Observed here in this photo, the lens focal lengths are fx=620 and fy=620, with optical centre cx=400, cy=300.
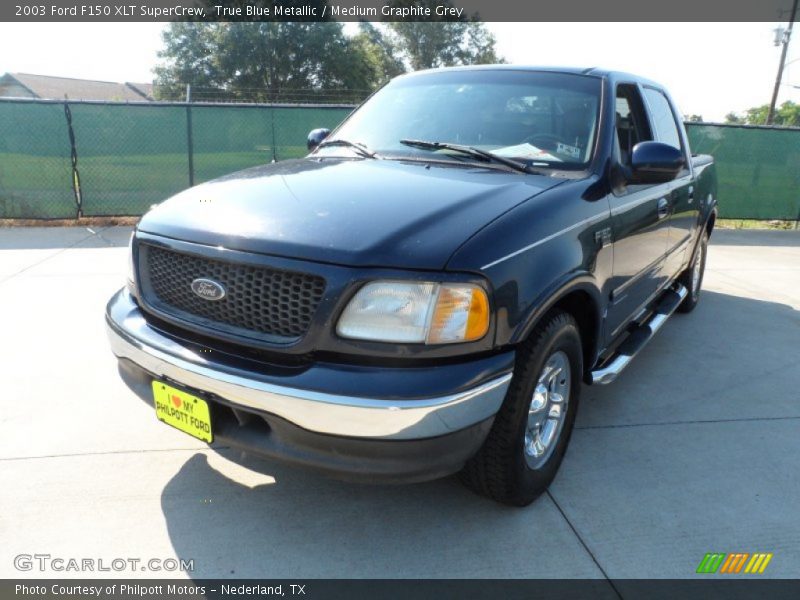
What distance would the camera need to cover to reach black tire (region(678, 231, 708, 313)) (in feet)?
17.1

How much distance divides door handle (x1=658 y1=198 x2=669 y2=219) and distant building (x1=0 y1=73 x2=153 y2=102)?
156 feet

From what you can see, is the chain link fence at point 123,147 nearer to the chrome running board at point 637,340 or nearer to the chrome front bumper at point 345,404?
the chrome running board at point 637,340

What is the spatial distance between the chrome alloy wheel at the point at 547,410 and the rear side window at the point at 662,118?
1989 mm

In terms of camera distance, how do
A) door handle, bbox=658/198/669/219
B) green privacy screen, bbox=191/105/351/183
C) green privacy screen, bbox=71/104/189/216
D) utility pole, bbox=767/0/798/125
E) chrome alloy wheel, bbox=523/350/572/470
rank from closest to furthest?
chrome alloy wheel, bbox=523/350/572/470
door handle, bbox=658/198/669/219
green privacy screen, bbox=71/104/189/216
green privacy screen, bbox=191/105/351/183
utility pole, bbox=767/0/798/125

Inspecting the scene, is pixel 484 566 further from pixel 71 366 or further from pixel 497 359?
pixel 71 366

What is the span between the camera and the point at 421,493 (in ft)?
8.95

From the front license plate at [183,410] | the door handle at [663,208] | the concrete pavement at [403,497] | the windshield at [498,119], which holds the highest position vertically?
the windshield at [498,119]

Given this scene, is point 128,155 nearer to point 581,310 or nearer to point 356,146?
point 356,146

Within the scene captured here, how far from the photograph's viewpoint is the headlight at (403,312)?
200 centimetres

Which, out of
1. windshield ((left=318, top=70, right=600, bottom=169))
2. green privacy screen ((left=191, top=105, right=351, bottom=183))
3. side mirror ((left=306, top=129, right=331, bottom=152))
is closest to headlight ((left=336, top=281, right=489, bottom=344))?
windshield ((left=318, top=70, right=600, bottom=169))

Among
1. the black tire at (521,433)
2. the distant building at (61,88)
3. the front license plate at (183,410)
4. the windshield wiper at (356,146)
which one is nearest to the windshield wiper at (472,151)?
the windshield wiper at (356,146)

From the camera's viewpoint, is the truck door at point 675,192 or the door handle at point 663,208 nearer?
the door handle at point 663,208

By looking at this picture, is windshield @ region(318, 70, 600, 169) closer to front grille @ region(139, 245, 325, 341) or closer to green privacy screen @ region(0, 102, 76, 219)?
front grille @ region(139, 245, 325, 341)

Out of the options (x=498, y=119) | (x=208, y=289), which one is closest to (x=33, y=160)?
(x=498, y=119)
